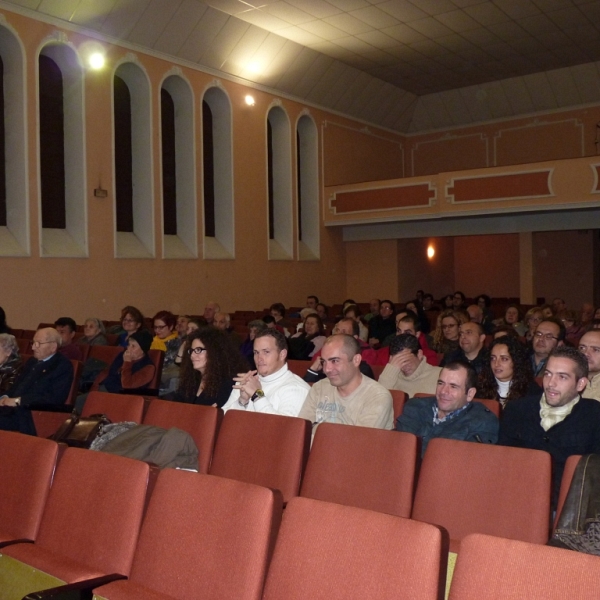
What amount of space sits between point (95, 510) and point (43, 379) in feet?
8.35

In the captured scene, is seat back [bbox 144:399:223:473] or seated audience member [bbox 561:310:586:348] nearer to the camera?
seat back [bbox 144:399:223:473]

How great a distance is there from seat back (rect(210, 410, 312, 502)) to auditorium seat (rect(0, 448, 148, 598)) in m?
0.68

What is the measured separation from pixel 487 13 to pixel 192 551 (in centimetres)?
1127

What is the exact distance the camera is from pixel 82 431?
304cm

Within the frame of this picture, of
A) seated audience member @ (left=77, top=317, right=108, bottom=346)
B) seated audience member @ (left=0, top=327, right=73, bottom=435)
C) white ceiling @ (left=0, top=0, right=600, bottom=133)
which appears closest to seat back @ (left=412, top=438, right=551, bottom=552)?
seated audience member @ (left=0, top=327, right=73, bottom=435)

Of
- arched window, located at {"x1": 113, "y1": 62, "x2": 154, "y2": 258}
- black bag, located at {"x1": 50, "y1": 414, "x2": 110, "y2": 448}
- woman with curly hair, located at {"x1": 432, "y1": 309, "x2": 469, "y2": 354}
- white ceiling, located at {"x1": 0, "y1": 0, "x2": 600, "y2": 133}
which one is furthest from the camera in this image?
arched window, located at {"x1": 113, "y1": 62, "x2": 154, "y2": 258}

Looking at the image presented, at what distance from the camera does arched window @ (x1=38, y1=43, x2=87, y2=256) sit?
9.82m

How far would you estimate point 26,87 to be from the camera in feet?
29.9

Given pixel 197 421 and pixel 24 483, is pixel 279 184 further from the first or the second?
pixel 24 483

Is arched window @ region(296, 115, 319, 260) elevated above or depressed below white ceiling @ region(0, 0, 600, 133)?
below

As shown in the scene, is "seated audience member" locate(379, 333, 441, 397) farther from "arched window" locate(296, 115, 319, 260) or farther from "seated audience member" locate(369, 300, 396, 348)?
"arched window" locate(296, 115, 319, 260)

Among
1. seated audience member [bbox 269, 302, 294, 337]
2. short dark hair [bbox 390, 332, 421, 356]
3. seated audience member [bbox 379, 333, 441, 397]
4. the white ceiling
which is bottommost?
seated audience member [bbox 379, 333, 441, 397]

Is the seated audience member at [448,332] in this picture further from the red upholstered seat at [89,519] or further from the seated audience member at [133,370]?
the red upholstered seat at [89,519]

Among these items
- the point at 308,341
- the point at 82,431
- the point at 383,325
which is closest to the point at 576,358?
the point at 82,431
